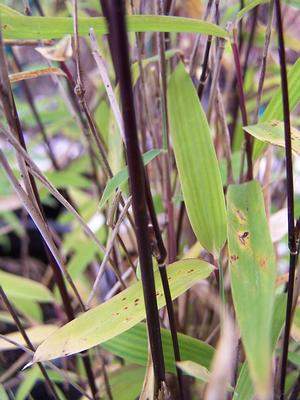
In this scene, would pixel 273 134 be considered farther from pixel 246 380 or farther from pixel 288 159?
pixel 246 380

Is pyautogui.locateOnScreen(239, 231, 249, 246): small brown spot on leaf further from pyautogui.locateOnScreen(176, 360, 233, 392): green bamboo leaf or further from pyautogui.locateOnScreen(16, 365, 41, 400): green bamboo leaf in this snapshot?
pyautogui.locateOnScreen(16, 365, 41, 400): green bamboo leaf

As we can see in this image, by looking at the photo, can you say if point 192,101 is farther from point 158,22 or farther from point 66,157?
point 66,157

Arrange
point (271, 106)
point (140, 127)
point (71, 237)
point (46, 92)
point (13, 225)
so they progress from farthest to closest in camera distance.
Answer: point (46, 92)
point (13, 225)
point (71, 237)
point (140, 127)
point (271, 106)

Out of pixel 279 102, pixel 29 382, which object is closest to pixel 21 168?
pixel 279 102

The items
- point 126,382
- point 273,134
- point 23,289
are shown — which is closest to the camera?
point 273,134

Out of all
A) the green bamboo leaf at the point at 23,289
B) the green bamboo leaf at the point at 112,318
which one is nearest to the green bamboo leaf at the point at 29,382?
the green bamboo leaf at the point at 23,289

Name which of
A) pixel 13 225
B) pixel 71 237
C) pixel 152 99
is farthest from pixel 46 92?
pixel 152 99
